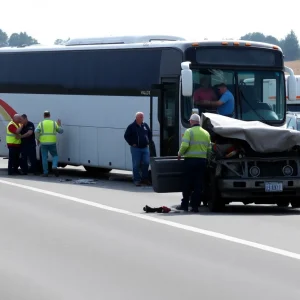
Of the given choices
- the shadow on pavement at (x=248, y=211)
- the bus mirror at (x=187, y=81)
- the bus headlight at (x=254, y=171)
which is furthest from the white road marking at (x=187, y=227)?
the bus mirror at (x=187, y=81)

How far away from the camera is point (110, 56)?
27625 millimetres

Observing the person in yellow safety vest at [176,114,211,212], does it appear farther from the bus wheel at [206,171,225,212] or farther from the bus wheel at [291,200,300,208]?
the bus wheel at [291,200,300,208]

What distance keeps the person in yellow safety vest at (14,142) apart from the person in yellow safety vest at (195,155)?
11.5m

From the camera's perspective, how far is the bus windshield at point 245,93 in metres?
24.3

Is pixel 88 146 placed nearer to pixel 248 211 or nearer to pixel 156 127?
pixel 156 127

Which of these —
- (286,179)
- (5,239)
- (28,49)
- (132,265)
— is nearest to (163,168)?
(286,179)

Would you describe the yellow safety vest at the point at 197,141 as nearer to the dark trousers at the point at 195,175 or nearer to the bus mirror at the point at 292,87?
the dark trousers at the point at 195,175

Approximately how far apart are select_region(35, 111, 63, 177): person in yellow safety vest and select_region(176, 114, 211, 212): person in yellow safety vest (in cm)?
1078

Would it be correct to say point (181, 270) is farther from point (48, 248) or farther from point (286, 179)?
point (286, 179)

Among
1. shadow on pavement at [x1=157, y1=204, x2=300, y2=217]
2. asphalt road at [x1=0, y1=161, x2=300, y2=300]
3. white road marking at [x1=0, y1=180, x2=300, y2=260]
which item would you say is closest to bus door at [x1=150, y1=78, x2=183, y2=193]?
white road marking at [x1=0, y1=180, x2=300, y2=260]

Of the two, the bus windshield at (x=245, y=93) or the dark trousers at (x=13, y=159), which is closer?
the bus windshield at (x=245, y=93)

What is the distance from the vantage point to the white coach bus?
81.1 feet

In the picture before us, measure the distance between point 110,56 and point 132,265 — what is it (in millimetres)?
16377

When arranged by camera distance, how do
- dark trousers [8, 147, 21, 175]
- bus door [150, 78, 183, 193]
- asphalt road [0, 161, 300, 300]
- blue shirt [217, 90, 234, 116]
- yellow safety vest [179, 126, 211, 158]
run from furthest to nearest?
dark trousers [8, 147, 21, 175] < bus door [150, 78, 183, 193] < blue shirt [217, 90, 234, 116] < yellow safety vest [179, 126, 211, 158] < asphalt road [0, 161, 300, 300]
